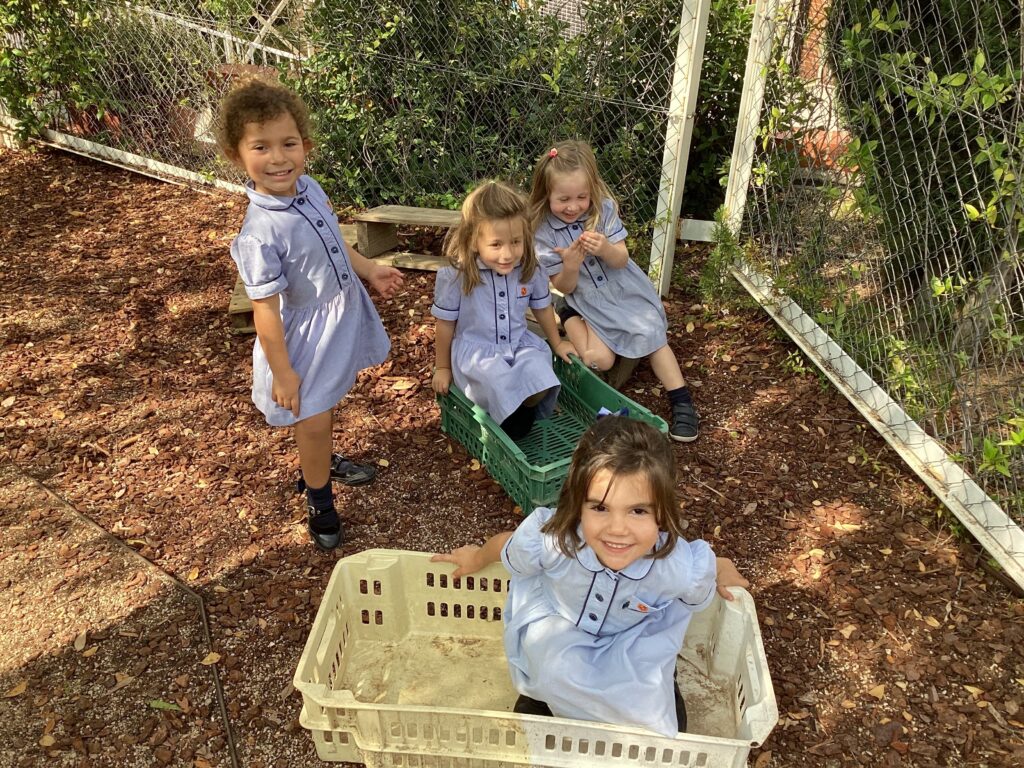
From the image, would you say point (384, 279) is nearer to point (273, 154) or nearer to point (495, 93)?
point (273, 154)

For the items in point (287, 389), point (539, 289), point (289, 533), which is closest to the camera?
point (287, 389)

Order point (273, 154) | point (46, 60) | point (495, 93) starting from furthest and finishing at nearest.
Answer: point (46, 60), point (495, 93), point (273, 154)

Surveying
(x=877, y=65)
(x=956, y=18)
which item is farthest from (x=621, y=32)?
(x=956, y=18)

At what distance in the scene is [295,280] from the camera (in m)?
2.55

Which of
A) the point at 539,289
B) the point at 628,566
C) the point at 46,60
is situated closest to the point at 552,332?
the point at 539,289

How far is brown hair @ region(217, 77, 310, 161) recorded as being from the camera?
236 centimetres

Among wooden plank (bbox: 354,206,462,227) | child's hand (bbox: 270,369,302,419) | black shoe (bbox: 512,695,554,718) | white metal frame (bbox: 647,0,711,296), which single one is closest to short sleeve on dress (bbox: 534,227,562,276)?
white metal frame (bbox: 647,0,711,296)

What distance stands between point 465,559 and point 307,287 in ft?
3.26

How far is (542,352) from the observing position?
10.6ft

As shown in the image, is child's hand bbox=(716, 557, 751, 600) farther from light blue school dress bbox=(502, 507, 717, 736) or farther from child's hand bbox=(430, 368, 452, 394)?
child's hand bbox=(430, 368, 452, 394)

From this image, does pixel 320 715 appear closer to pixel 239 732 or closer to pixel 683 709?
pixel 239 732

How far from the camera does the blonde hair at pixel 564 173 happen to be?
11.1 feet

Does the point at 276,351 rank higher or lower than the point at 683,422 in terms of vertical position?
higher

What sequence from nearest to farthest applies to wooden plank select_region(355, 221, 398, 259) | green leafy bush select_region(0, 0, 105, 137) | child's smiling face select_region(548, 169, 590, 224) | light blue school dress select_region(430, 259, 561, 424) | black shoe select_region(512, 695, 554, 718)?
black shoe select_region(512, 695, 554, 718) → light blue school dress select_region(430, 259, 561, 424) → child's smiling face select_region(548, 169, 590, 224) → wooden plank select_region(355, 221, 398, 259) → green leafy bush select_region(0, 0, 105, 137)
